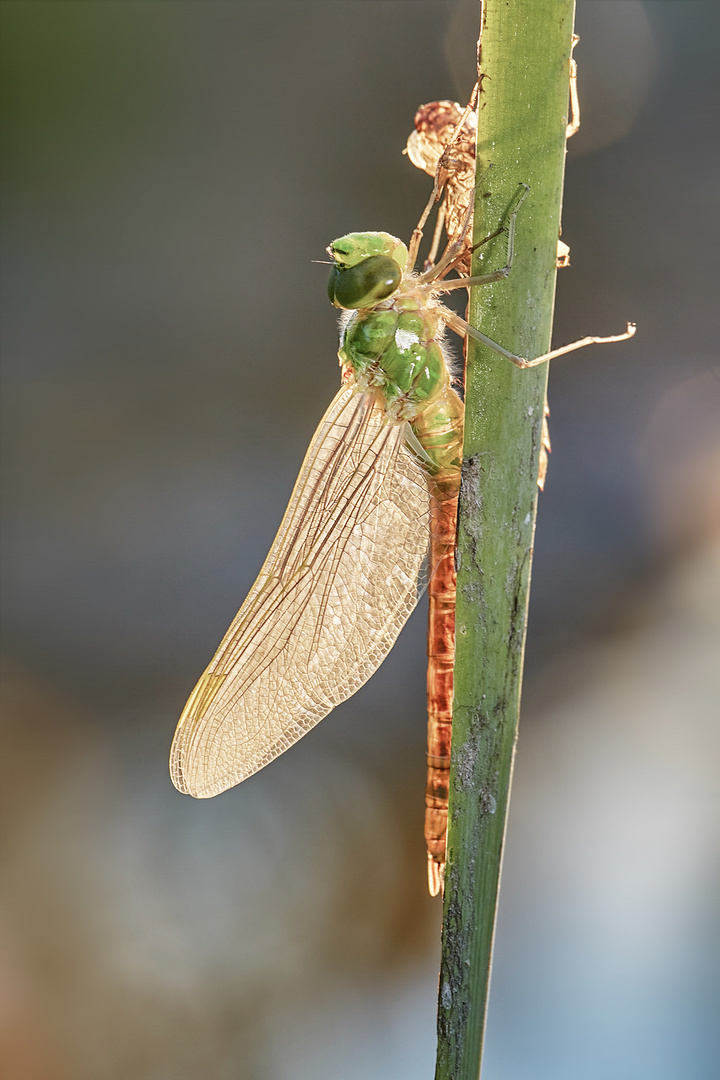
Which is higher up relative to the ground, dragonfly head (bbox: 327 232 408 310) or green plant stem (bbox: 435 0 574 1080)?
dragonfly head (bbox: 327 232 408 310)

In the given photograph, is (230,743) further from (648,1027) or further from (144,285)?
(144,285)

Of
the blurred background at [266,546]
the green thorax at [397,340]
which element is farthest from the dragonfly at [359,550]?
the blurred background at [266,546]

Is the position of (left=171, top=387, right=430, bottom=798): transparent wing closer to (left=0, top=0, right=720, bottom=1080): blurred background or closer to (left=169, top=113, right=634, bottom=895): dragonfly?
(left=169, top=113, right=634, bottom=895): dragonfly

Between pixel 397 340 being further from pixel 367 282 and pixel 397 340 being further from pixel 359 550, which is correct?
pixel 359 550

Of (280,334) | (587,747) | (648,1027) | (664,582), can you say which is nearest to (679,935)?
(648,1027)

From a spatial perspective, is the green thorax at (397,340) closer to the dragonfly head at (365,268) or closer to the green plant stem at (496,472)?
the dragonfly head at (365,268)

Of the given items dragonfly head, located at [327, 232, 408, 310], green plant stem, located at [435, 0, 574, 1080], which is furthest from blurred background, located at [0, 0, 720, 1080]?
green plant stem, located at [435, 0, 574, 1080]

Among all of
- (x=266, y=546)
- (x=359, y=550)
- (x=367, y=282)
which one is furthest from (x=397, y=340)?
(x=266, y=546)
